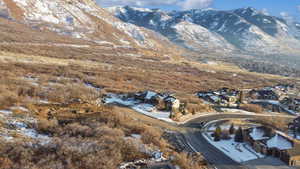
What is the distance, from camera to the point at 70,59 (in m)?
107

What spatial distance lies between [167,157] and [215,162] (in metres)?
6.54

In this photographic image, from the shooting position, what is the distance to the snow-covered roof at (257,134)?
108 ft

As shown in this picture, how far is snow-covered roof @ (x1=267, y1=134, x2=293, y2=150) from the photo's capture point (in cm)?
2995

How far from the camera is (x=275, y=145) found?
30.4 metres

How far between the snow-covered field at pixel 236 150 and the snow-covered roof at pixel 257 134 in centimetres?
137

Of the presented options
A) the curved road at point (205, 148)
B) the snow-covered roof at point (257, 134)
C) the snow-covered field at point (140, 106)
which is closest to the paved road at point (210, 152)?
the curved road at point (205, 148)

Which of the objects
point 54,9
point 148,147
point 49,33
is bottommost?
point 148,147

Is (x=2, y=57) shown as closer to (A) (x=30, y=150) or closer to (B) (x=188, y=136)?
(B) (x=188, y=136)

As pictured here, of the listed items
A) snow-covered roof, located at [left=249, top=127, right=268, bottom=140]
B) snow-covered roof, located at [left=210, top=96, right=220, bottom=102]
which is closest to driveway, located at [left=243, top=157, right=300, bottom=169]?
snow-covered roof, located at [left=249, top=127, right=268, bottom=140]

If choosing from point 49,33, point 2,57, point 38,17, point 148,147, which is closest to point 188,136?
point 148,147

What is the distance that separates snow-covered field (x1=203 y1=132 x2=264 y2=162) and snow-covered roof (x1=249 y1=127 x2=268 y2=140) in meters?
1.37

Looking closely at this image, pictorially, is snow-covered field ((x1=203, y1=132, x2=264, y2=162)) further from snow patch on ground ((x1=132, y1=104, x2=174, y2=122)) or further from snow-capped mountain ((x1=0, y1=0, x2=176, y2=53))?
snow-capped mountain ((x1=0, y1=0, x2=176, y2=53))

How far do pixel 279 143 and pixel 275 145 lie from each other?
609 mm

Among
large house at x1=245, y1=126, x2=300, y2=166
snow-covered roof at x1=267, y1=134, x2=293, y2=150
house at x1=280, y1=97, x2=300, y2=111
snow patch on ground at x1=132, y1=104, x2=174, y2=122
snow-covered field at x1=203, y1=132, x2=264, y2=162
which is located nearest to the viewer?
large house at x1=245, y1=126, x2=300, y2=166
